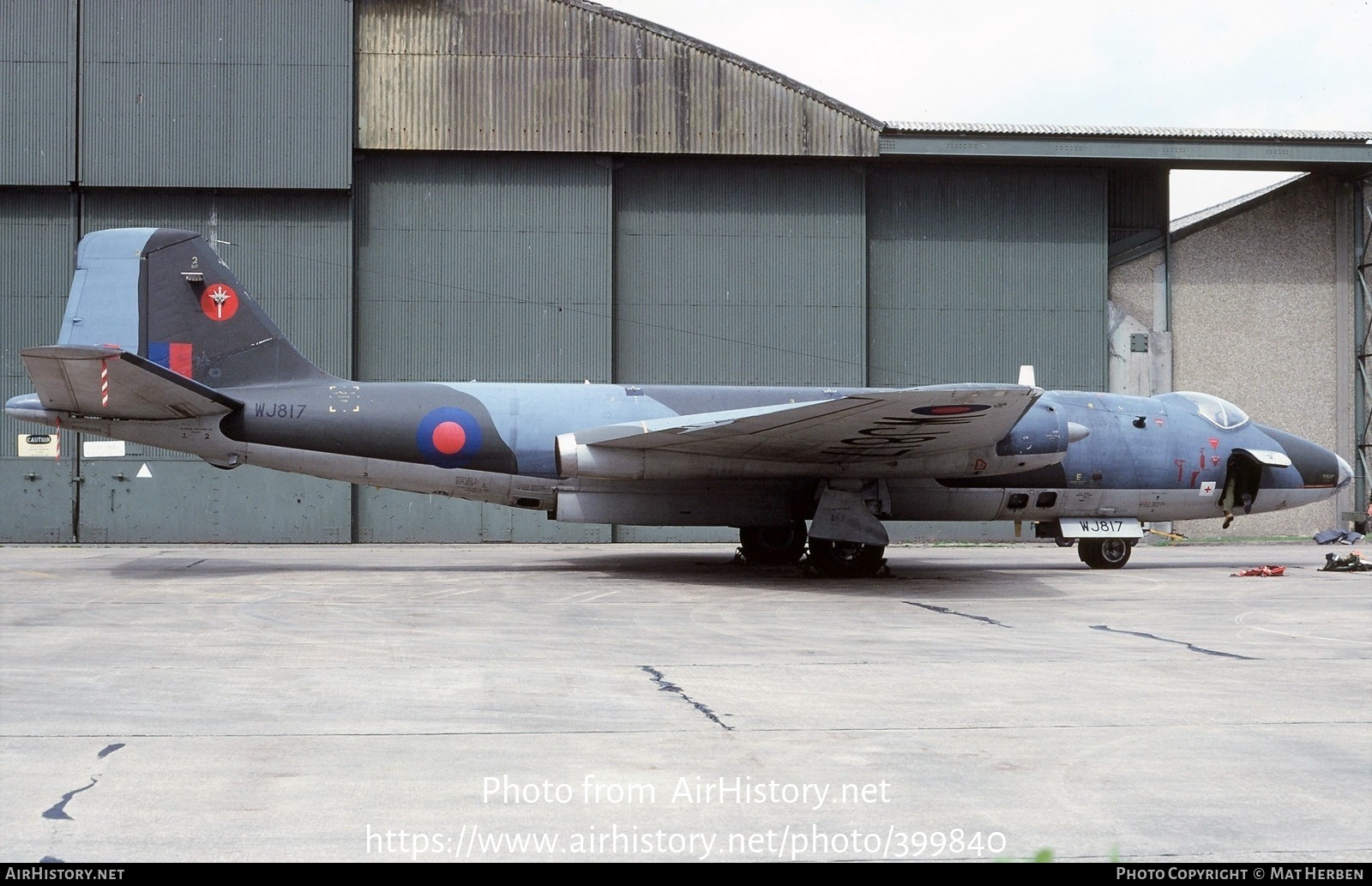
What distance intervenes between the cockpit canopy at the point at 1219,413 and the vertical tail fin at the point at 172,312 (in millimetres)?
15160

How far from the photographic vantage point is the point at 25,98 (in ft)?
89.8

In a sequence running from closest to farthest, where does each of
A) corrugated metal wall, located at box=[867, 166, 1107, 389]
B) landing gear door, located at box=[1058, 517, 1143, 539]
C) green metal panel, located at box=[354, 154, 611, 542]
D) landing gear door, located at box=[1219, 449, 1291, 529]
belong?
landing gear door, located at box=[1058, 517, 1143, 539] → landing gear door, located at box=[1219, 449, 1291, 529] → green metal panel, located at box=[354, 154, 611, 542] → corrugated metal wall, located at box=[867, 166, 1107, 389]

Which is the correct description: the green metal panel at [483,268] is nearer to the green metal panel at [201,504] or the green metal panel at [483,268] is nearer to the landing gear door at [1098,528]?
the green metal panel at [201,504]

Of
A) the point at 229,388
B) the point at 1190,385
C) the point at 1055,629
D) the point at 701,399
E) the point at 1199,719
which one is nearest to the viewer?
the point at 1199,719

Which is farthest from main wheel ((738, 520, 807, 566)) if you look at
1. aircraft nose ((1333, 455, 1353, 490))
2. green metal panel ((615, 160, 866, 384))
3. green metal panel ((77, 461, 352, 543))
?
green metal panel ((77, 461, 352, 543))

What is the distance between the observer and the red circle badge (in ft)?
57.6

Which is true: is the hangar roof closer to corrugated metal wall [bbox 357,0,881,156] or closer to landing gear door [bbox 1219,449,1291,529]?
corrugated metal wall [bbox 357,0,881,156]

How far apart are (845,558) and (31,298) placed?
21.4 meters

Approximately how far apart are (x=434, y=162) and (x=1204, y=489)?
19191mm

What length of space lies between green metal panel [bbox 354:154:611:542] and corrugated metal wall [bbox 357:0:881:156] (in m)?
0.76

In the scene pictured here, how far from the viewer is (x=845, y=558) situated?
17672mm

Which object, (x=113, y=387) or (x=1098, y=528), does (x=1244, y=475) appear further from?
(x=113, y=387)

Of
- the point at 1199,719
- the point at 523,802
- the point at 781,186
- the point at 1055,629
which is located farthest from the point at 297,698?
the point at 781,186

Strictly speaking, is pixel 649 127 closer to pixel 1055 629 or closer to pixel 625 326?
pixel 625 326
